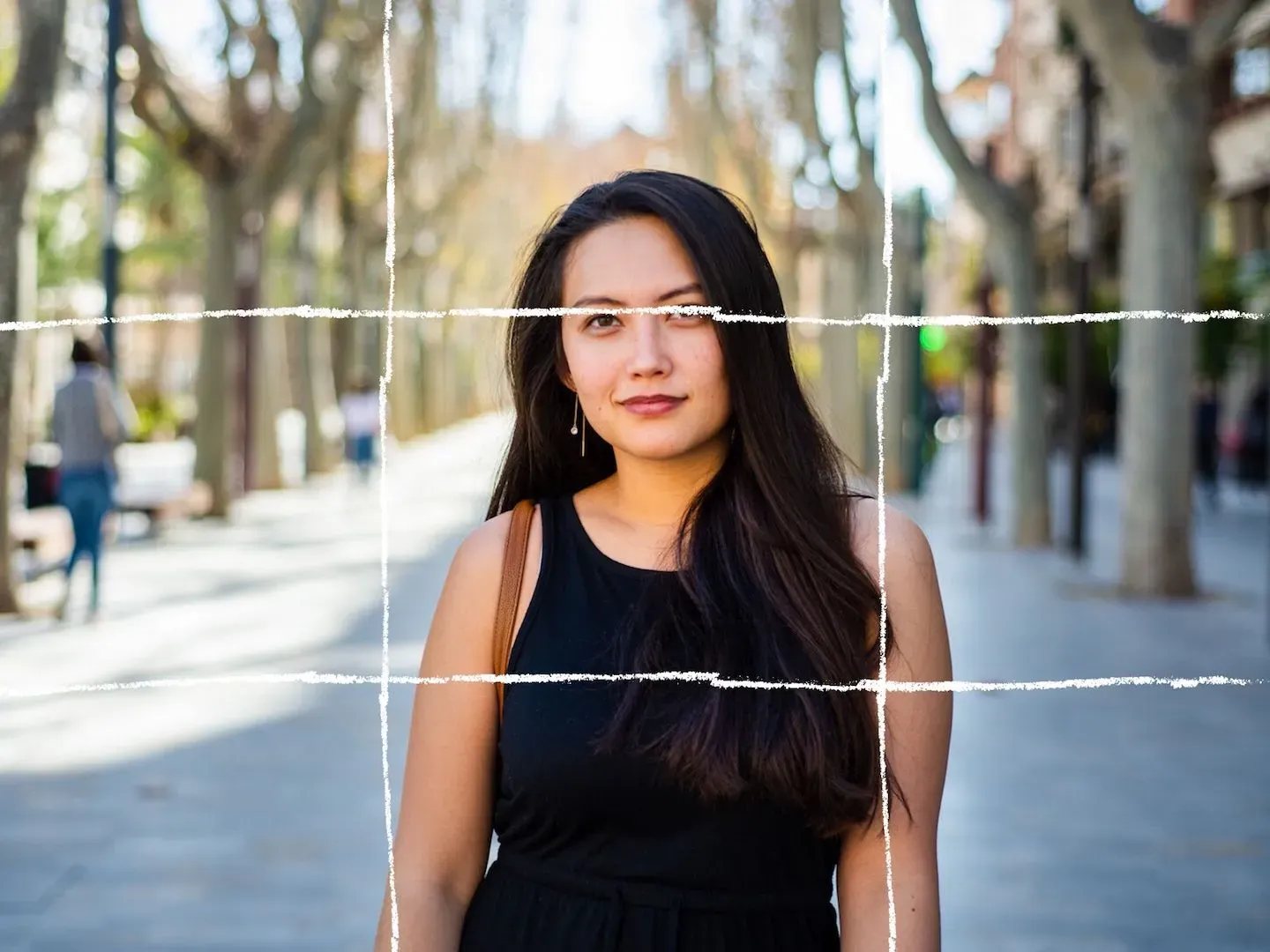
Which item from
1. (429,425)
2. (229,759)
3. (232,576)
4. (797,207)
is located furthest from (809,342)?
(229,759)

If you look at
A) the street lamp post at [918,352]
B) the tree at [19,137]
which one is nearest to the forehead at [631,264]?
the tree at [19,137]

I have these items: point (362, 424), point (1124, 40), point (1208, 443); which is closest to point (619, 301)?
point (1124, 40)

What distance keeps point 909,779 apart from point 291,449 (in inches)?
1651

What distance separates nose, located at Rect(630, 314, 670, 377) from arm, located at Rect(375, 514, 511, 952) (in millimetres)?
318

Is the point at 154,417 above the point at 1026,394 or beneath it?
beneath

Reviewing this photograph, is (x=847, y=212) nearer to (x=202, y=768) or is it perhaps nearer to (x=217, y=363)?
(x=217, y=363)

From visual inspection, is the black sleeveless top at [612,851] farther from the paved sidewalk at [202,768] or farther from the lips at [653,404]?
the paved sidewalk at [202,768]

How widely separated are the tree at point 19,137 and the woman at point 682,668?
9.88 m

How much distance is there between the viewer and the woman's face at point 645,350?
8.18 ft

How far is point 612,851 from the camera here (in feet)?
7.96

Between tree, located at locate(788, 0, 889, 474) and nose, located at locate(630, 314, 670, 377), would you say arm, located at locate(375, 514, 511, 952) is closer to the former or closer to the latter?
nose, located at locate(630, 314, 670, 377)

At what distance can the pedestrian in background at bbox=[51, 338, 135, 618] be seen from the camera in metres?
11.8

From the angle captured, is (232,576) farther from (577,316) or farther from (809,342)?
(809,342)

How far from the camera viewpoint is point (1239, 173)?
33312 mm
